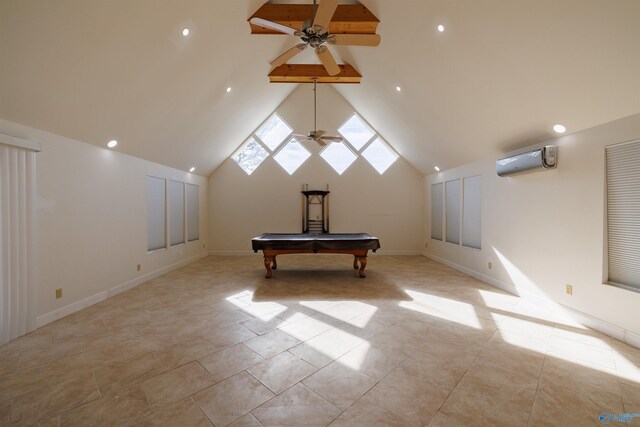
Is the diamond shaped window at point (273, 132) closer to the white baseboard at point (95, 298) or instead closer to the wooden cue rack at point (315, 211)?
the wooden cue rack at point (315, 211)

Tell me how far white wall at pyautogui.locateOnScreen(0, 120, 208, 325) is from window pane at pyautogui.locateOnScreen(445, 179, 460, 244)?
6310 mm

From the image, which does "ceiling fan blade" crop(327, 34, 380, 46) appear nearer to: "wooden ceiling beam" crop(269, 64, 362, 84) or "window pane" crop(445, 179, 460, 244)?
"wooden ceiling beam" crop(269, 64, 362, 84)

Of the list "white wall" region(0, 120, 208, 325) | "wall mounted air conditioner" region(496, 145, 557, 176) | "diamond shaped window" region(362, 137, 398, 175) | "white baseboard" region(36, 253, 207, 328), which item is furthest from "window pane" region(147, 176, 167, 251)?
"wall mounted air conditioner" region(496, 145, 557, 176)

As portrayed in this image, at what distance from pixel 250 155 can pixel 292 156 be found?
1.21 meters

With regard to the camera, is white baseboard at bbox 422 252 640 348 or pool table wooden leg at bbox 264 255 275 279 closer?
white baseboard at bbox 422 252 640 348

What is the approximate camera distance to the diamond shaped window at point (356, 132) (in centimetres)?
768

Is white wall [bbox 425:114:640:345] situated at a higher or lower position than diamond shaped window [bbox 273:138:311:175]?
lower

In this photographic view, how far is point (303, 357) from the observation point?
7.77 feet

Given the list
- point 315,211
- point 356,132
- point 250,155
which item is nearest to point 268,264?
point 315,211

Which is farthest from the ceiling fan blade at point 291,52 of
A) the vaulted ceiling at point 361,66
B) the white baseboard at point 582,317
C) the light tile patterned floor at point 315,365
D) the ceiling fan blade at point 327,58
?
the white baseboard at point 582,317

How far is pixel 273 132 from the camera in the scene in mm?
7688

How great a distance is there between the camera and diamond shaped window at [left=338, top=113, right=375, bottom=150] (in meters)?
7.68

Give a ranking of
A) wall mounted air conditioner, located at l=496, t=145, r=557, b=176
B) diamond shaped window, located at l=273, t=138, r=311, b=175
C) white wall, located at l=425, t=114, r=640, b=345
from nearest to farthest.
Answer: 1. white wall, located at l=425, t=114, r=640, b=345
2. wall mounted air conditioner, located at l=496, t=145, r=557, b=176
3. diamond shaped window, located at l=273, t=138, r=311, b=175

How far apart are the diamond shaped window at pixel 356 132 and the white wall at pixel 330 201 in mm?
280
